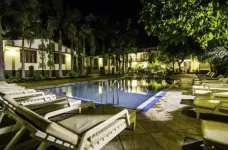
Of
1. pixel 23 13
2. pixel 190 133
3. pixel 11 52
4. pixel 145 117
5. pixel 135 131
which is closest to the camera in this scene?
pixel 190 133

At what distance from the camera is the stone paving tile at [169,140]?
284cm

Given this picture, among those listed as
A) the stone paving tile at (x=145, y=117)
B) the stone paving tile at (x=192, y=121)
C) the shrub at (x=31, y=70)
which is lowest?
the stone paving tile at (x=192, y=121)

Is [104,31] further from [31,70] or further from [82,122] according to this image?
[82,122]

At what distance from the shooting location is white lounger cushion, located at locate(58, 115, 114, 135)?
7.97ft

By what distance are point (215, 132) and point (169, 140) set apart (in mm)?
983

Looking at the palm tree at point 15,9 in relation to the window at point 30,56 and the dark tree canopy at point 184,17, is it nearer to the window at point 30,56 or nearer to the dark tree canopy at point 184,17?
the window at point 30,56

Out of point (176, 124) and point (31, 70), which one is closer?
point (176, 124)

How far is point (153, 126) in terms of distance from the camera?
3.74 m

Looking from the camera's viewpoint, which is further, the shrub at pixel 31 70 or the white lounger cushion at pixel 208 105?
the shrub at pixel 31 70

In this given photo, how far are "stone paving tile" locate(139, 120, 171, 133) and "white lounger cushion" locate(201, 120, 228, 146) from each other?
1146 mm

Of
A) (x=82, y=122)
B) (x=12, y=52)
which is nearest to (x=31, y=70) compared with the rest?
(x=12, y=52)

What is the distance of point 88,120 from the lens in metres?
2.79

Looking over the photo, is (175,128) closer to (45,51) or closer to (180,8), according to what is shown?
(180,8)

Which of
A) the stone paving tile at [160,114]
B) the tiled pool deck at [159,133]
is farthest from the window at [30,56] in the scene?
the stone paving tile at [160,114]
